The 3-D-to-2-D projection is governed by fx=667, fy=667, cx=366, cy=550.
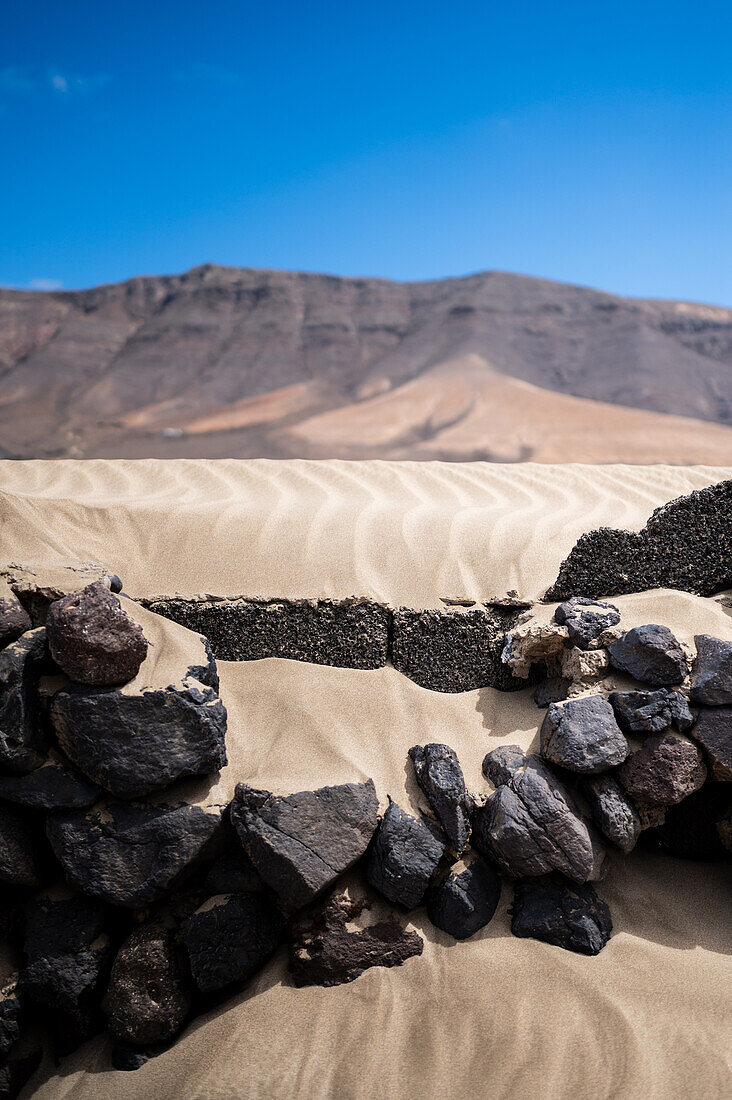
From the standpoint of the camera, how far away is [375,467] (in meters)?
5.88

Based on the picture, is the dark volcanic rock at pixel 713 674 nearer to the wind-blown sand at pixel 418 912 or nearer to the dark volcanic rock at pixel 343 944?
the wind-blown sand at pixel 418 912

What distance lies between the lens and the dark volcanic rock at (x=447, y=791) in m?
2.79

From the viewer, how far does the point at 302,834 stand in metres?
2.67

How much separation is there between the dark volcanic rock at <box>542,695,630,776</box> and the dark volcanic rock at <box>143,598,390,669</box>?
3.17ft

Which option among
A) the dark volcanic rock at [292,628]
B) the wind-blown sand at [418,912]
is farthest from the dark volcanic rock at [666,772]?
the dark volcanic rock at [292,628]

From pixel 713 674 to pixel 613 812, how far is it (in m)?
0.72

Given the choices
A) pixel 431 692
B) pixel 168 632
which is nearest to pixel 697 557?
pixel 431 692

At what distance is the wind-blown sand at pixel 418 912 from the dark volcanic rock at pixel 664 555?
0.13 metres

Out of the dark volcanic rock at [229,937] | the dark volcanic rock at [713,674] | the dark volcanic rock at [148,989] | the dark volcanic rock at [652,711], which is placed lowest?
the dark volcanic rock at [148,989]

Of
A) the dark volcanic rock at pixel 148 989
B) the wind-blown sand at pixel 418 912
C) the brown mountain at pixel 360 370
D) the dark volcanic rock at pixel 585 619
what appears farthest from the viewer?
the brown mountain at pixel 360 370

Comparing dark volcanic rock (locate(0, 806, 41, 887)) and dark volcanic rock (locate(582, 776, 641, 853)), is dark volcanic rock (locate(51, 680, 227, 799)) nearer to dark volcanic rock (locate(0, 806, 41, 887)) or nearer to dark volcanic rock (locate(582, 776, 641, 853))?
dark volcanic rock (locate(0, 806, 41, 887))

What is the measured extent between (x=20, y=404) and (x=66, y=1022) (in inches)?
1273

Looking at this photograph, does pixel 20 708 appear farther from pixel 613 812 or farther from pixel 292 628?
pixel 613 812

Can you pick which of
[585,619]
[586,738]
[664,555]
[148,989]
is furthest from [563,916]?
[664,555]
